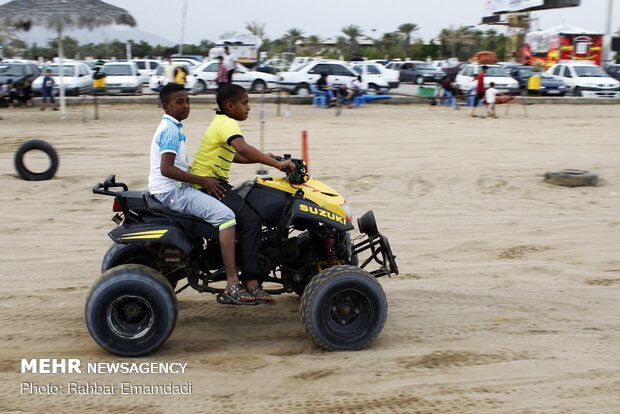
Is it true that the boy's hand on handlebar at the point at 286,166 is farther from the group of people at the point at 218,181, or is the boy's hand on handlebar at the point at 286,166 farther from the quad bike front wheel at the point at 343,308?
the quad bike front wheel at the point at 343,308

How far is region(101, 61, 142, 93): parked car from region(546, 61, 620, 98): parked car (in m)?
18.7

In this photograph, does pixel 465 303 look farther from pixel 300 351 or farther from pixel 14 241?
pixel 14 241

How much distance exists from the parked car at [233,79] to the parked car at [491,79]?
8566mm

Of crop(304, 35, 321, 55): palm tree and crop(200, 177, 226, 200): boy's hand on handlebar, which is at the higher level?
crop(304, 35, 321, 55): palm tree

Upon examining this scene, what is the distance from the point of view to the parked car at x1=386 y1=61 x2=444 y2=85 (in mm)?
40844

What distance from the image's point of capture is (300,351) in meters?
4.72

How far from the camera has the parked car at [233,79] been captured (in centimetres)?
2610

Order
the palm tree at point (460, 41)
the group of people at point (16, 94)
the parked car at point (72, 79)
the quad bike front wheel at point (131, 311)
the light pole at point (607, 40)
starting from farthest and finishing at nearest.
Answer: the palm tree at point (460, 41), the light pole at point (607, 40), the parked car at point (72, 79), the group of people at point (16, 94), the quad bike front wheel at point (131, 311)

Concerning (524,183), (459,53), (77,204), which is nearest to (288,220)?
(77,204)

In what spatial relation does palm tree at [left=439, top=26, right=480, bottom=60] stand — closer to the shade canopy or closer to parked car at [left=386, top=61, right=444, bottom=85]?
parked car at [left=386, top=61, right=444, bottom=85]

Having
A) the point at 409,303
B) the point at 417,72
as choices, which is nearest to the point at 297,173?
the point at 409,303

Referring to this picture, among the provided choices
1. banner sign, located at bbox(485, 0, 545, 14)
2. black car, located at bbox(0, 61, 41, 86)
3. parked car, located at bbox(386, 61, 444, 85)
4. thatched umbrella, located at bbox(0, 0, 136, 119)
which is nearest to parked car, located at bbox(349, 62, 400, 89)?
parked car, located at bbox(386, 61, 444, 85)

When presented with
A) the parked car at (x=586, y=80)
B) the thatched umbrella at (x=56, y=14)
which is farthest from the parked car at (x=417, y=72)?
the thatched umbrella at (x=56, y=14)

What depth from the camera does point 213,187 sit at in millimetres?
4656
